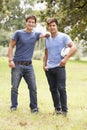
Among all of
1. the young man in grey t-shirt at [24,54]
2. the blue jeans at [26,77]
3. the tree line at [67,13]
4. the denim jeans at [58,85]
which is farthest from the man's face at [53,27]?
the tree line at [67,13]

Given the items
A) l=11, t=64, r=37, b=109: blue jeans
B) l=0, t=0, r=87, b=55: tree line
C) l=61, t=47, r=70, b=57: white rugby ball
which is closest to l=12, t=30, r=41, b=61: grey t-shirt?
l=11, t=64, r=37, b=109: blue jeans

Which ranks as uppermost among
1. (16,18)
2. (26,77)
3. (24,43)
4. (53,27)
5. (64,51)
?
(53,27)

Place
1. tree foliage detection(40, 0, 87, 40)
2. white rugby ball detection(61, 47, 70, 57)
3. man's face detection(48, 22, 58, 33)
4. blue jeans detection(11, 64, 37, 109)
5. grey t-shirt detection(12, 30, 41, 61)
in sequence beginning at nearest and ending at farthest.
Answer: white rugby ball detection(61, 47, 70, 57), man's face detection(48, 22, 58, 33), grey t-shirt detection(12, 30, 41, 61), blue jeans detection(11, 64, 37, 109), tree foliage detection(40, 0, 87, 40)

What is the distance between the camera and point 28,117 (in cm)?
962

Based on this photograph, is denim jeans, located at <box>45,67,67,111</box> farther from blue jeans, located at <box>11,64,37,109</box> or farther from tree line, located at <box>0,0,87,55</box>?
tree line, located at <box>0,0,87,55</box>

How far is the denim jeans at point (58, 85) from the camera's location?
378 inches

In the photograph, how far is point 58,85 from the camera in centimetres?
964

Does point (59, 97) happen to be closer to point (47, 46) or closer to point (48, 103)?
point (47, 46)

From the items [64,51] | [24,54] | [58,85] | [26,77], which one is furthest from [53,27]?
[26,77]

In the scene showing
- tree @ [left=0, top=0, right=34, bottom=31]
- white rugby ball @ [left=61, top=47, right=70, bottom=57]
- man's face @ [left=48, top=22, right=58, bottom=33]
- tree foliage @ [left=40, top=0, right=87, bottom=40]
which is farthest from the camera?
tree @ [left=0, top=0, right=34, bottom=31]

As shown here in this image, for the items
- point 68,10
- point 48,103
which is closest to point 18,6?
point 68,10

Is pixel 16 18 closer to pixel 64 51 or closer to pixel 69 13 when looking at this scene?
pixel 69 13

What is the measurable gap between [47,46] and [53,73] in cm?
63

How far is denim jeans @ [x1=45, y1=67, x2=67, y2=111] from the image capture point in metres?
9.59
